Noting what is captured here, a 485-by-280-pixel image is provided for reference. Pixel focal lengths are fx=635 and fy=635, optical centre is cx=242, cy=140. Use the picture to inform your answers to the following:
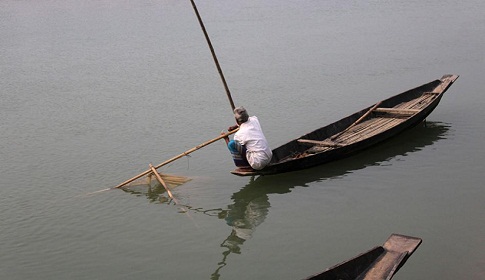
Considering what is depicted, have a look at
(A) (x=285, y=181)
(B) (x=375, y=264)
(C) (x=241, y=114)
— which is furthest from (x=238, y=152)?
(B) (x=375, y=264)

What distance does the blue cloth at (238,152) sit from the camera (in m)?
7.20

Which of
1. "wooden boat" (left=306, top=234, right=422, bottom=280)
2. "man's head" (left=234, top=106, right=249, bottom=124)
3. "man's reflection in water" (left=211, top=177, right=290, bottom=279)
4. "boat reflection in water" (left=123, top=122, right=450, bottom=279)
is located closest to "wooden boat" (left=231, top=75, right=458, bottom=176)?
"boat reflection in water" (left=123, top=122, right=450, bottom=279)

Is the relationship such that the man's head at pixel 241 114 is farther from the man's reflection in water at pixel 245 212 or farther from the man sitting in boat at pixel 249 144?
the man's reflection in water at pixel 245 212

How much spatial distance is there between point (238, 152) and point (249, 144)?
0.16 m

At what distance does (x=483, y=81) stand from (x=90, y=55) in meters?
9.37

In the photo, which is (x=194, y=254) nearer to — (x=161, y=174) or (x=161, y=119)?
(x=161, y=174)

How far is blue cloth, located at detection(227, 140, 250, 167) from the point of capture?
283 inches

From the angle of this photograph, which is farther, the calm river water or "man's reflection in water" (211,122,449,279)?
"man's reflection in water" (211,122,449,279)

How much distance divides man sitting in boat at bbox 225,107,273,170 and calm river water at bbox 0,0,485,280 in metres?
0.49

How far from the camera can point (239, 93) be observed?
11.9m

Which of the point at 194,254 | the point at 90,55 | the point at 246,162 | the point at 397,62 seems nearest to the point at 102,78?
the point at 90,55

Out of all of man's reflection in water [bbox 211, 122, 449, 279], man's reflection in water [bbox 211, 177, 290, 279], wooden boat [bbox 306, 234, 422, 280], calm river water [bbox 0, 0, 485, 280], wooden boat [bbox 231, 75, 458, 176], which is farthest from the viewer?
wooden boat [bbox 231, 75, 458, 176]

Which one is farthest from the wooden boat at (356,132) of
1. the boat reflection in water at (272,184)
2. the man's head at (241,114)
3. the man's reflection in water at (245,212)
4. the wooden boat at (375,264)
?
the wooden boat at (375,264)

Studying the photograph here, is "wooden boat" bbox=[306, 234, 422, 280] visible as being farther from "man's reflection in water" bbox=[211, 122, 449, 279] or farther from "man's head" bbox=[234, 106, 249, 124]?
"man's head" bbox=[234, 106, 249, 124]
